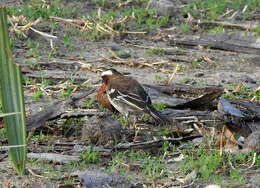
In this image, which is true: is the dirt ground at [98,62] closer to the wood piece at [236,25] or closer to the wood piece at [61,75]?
the wood piece at [61,75]

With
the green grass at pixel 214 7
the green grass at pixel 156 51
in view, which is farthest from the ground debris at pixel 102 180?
the green grass at pixel 214 7

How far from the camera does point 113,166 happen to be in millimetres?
7457

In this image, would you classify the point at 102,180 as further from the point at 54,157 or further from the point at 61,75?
the point at 61,75

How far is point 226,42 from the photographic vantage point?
42.6 ft

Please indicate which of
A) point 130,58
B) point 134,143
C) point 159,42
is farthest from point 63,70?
point 134,143

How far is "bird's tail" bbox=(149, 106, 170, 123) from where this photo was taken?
29.4 feet

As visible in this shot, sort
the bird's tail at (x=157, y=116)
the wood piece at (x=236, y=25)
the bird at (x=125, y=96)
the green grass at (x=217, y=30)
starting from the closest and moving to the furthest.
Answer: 1. the bird's tail at (x=157, y=116)
2. the bird at (x=125, y=96)
3. the green grass at (x=217, y=30)
4. the wood piece at (x=236, y=25)

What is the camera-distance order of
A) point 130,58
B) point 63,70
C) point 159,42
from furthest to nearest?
point 159,42 < point 130,58 < point 63,70

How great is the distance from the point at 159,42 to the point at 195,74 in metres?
1.72

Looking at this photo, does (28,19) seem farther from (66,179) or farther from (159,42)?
(66,179)

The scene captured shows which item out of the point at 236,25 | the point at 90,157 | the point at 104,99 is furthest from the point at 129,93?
the point at 236,25

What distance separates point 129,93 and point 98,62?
220cm

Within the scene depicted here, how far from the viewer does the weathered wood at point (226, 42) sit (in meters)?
12.8

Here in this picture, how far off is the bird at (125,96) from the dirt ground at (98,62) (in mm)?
286
